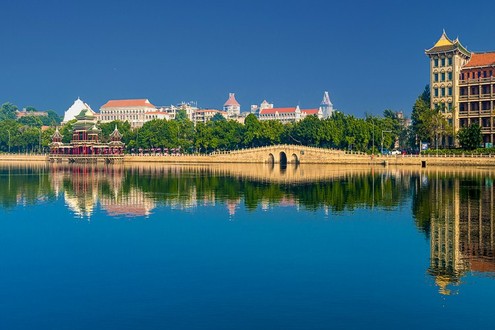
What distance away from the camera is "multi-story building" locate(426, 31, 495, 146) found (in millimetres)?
95312

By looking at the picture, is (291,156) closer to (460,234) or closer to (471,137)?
(471,137)

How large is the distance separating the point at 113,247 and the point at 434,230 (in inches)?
628

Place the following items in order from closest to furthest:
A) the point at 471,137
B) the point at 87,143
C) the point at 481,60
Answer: the point at 471,137, the point at 481,60, the point at 87,143

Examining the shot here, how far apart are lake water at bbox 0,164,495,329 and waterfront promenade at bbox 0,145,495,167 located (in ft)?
140

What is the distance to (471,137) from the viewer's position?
8925 centimetres

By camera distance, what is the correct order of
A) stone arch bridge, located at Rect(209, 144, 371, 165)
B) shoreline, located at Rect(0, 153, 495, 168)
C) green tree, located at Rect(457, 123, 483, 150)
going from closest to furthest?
shoreline, located at Rect(0, 153, 495, 168) < green tree, located at Rect(457, 123, 483, 150) < stone arch bridge, located at Rect(209, 144, 371, 165)

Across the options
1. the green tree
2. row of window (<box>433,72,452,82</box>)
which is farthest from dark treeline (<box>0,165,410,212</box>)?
row of window (<box>433,72,452,82</box>)

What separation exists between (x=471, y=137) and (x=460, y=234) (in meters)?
63.3

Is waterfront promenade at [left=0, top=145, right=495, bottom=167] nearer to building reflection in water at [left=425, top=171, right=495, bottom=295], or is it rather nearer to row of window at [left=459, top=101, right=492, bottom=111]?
row of window at [left=459, top=101, right=492, bottom=111]

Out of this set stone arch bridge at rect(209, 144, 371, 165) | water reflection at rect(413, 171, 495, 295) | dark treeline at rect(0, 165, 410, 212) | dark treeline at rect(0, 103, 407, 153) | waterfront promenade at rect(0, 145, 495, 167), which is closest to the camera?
water reflection at rect(413, 171, 495, 295)

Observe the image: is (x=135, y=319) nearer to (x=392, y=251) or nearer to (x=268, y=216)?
(x=392, y=251)

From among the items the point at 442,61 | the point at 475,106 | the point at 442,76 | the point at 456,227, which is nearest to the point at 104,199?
the point at 456,227

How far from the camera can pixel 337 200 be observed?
4647 centimetres

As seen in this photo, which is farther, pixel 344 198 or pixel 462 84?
pixel 462 84
